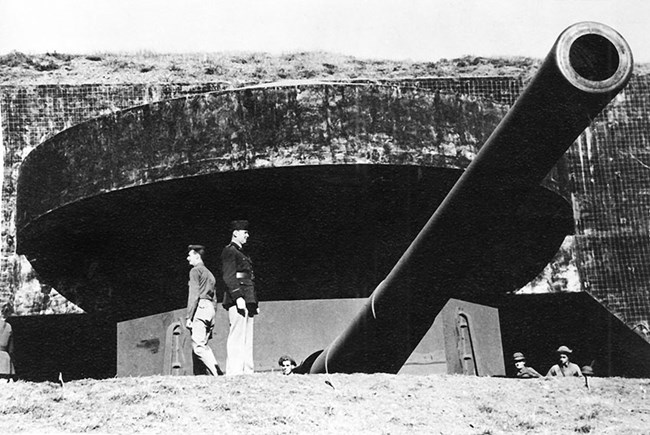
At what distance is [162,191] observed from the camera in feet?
38.5

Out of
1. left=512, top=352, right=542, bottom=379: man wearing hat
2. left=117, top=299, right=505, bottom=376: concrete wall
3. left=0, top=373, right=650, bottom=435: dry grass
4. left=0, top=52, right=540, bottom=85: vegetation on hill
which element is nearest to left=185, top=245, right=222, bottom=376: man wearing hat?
left=0, top=373, right=650, bottom=435: dry grass

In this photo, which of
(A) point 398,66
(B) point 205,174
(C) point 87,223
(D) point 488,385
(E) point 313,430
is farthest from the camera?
(A) point 398,66

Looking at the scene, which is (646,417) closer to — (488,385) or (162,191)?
(488,385)

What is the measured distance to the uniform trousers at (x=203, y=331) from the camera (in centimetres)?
1016

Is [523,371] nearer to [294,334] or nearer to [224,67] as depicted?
[294,334]

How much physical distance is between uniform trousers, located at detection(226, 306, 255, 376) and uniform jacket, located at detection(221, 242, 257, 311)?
0.11 meters

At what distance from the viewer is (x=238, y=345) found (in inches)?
397

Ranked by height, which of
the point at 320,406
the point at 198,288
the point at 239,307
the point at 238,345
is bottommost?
the point at 320,406

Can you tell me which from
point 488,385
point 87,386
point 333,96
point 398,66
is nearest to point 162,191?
point 333,96

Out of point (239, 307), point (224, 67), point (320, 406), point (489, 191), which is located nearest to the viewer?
point (489, 191)

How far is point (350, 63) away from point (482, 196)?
1076cm

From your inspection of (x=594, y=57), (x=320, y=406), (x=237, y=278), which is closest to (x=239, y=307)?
(x=237, y=278)

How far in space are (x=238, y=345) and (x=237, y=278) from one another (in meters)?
0.55

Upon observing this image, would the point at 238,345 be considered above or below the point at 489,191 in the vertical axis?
below
